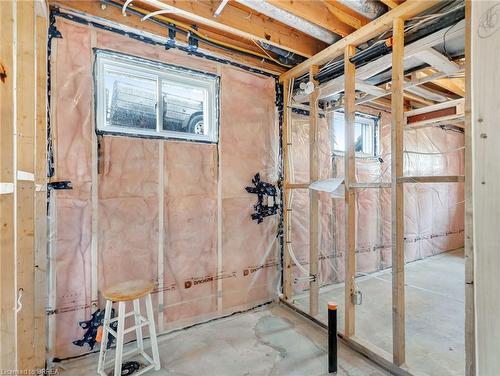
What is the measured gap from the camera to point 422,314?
Answer: 102 inches

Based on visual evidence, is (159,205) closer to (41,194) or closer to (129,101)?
(41,194)

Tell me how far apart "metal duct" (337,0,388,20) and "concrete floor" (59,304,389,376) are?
102 inches

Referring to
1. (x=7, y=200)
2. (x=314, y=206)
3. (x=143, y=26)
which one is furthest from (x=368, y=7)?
(x=7, y=200)

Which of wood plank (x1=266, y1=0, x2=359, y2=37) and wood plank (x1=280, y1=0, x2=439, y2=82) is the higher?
wood plank (x1=266, y1=0, x2=359, y2=37)

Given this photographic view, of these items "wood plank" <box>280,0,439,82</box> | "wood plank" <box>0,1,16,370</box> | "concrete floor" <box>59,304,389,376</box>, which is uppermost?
"wood plank" <box>280,0,439,82</box>

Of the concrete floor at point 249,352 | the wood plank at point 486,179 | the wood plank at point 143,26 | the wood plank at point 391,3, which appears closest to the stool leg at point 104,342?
the concrete floor at point 249,352

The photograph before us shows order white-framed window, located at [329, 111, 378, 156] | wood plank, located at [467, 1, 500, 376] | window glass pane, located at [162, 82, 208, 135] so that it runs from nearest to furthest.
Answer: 1. wood plank, located at [467, 1, 500, 376]
2. window glass pane, located at [162, 82, 208, 135]
3. white-framed window, located at [329, 111, 378, 156]

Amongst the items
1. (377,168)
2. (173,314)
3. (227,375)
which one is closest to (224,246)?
(173,314)

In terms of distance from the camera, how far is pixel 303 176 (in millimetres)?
3211

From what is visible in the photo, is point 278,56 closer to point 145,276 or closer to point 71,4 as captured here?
point 71,4

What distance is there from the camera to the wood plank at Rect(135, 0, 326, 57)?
198 centimetres

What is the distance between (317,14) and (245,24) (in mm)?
602

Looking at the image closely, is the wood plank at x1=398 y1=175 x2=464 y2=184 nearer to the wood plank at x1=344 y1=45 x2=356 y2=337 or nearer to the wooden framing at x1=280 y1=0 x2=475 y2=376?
the wooden framing at x1=280 y1=0 x2=475 y2=376

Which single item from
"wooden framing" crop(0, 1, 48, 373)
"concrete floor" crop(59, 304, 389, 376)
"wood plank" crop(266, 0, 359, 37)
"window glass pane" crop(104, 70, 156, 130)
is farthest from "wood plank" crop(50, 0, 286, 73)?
"concrete floor" crop(59, 304, 389, 376)
